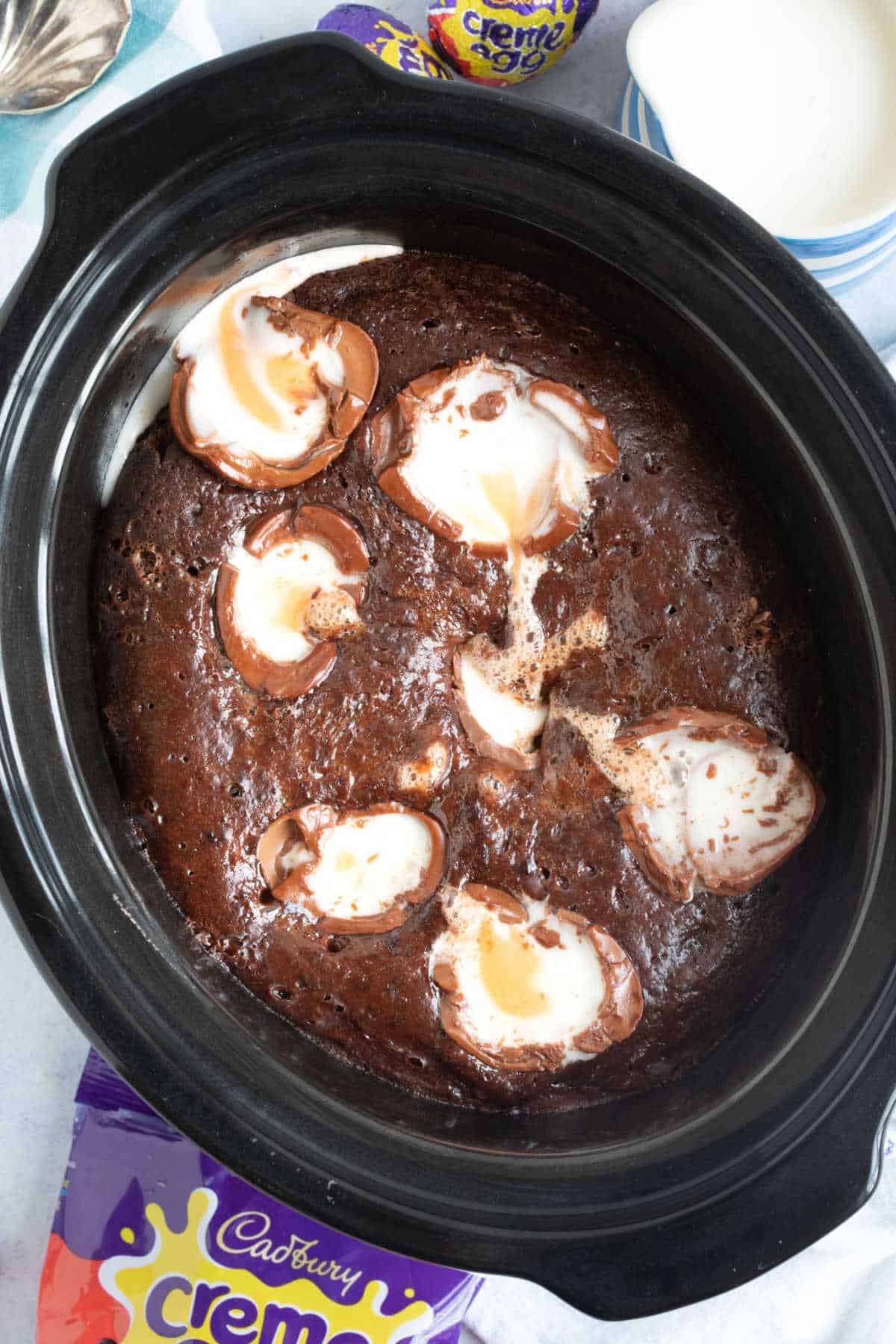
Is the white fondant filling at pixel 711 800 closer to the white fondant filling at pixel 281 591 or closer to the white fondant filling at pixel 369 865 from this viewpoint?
the white fondant filling at pixel 369 865

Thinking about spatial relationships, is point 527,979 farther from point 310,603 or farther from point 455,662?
point 310,603

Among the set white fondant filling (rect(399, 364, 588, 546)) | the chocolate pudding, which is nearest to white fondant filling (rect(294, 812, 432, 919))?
the chocolate pudding

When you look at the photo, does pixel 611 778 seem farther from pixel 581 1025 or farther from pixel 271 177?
pixel 271 177

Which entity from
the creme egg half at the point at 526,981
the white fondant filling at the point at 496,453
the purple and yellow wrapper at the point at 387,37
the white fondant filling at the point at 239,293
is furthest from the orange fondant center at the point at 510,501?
the purple and yellow wrapper at the point at 387,37

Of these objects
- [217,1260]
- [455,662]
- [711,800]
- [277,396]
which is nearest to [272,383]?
[277,396]

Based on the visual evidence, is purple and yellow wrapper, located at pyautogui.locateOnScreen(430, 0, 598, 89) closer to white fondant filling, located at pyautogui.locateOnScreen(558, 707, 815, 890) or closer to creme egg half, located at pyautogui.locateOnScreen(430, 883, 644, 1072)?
white fondant filling, located at pyautogui.locateOnScreen(558, 707, 815, 890)

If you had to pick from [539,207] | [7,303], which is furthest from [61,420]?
[539,207]
